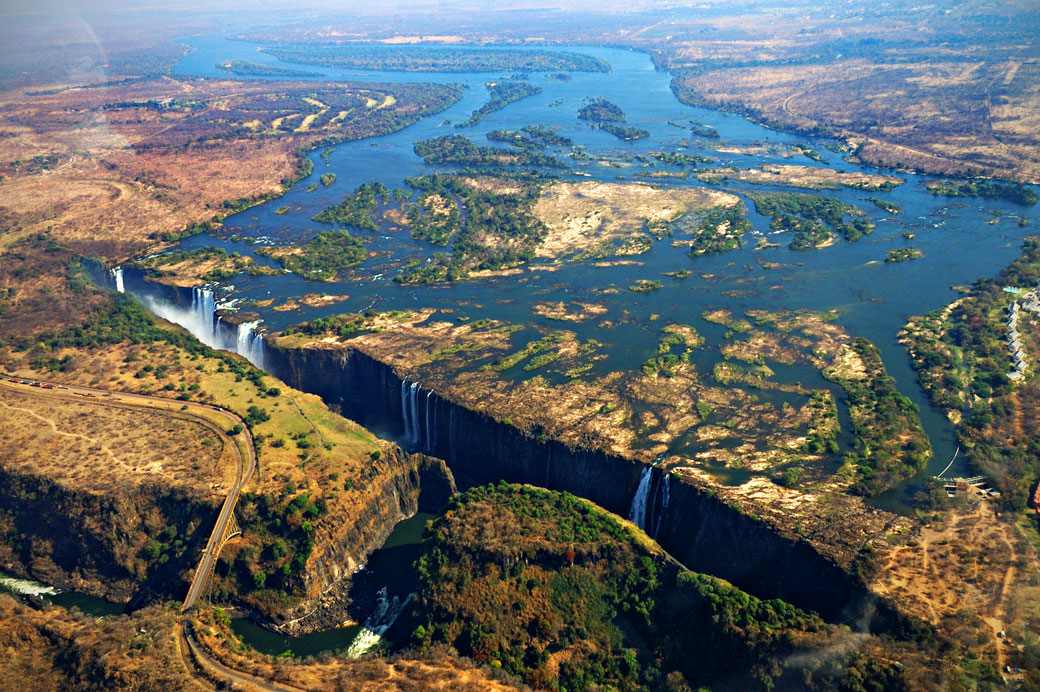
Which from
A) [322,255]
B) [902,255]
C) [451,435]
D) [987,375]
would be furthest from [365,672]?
[902,255]

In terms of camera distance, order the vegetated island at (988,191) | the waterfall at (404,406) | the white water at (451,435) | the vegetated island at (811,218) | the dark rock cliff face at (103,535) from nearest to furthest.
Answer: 1. the dark rock cliff face at (103,535)
2. the white water at (451,435)
3. the waterfall at (404,406)
4. the vegetated island at (811,218)
5. the vegetated island at (988,191)

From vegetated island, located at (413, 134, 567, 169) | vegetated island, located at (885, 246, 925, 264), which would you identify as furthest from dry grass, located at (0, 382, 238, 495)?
vegetated island, located at (413, 134, 567, 169)

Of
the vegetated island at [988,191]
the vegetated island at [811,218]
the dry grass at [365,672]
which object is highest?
the vegetated island at [988,191]

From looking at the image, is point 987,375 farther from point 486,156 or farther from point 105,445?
point 486,156

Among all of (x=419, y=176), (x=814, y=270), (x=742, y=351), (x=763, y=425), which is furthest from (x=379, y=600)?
(x=419, y=176)

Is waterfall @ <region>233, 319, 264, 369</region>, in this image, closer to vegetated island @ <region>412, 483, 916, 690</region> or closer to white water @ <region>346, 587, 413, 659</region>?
white water @ <region>346, 587, 413, 659</region>

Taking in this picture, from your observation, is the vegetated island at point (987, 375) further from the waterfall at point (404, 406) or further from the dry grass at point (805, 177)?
the waterfall at point (404, 406)

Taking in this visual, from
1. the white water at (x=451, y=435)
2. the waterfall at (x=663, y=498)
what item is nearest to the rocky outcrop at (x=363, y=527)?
the white water at (x=451, y=435)
